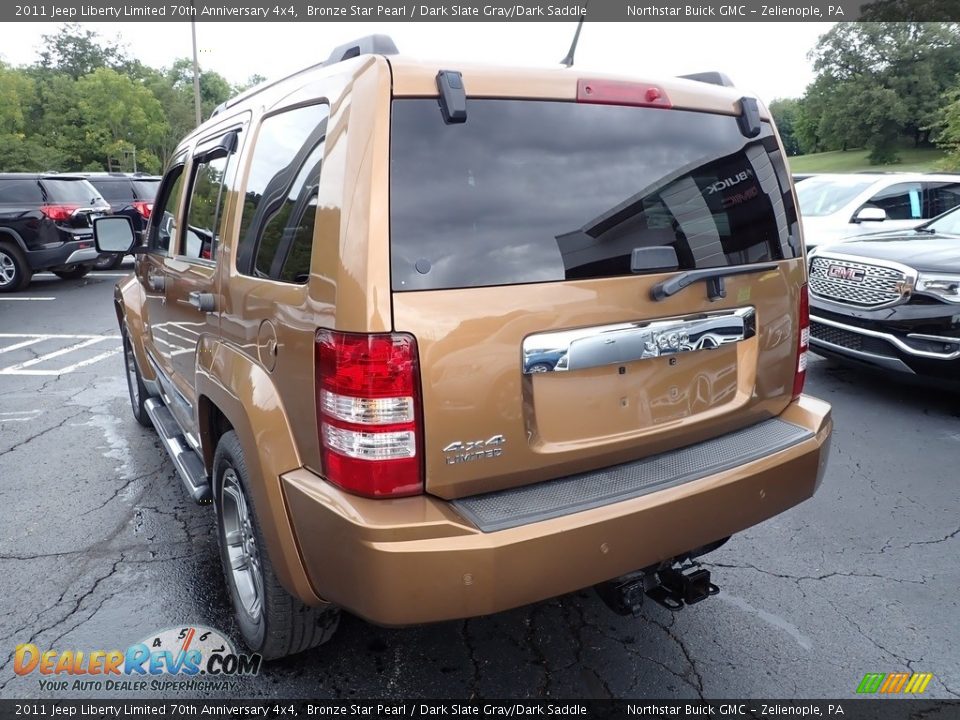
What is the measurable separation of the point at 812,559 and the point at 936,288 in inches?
113

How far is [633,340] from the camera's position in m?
2.17

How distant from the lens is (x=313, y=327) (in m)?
1.99

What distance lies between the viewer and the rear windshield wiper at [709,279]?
2201 millimetres

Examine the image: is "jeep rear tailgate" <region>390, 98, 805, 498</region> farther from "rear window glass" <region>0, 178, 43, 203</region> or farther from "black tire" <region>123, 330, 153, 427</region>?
"rear window glass" <region>0, 178, 43, 203</region>

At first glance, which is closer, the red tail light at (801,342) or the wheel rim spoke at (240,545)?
the wheel rim spoke at (240,545)

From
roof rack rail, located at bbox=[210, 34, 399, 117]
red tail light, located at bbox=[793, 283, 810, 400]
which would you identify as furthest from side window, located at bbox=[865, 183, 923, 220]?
roof rack rail, located at bbox=[210, 34, 399, 117]

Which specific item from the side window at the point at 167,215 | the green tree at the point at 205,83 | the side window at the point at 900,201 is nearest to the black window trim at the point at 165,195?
the side window at the point at 167,215

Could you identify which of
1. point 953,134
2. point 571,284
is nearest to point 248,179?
point 571,284

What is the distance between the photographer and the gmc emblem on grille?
18.7ft

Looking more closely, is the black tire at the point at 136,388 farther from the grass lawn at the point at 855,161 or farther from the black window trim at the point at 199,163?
the grass lawn at the point at 855,161

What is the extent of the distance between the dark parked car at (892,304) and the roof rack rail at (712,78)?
3378 millimetres

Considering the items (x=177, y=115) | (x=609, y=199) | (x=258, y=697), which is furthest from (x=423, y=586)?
(x=177, y=115)

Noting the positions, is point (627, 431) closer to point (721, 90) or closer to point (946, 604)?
point (721, 90)

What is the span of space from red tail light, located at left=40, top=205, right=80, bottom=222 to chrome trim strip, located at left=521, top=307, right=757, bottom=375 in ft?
42.8
